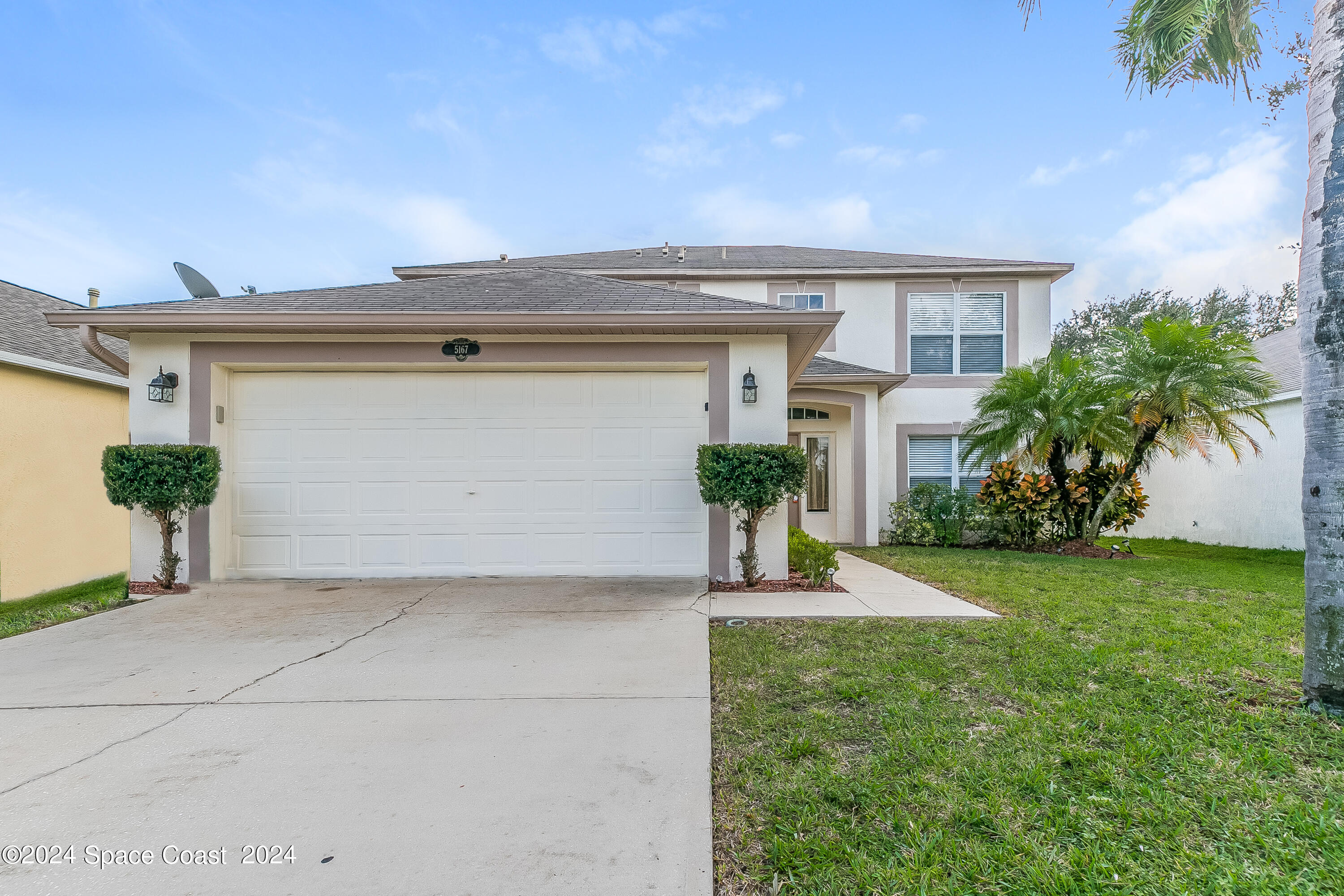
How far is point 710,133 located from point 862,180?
3585 millimetres

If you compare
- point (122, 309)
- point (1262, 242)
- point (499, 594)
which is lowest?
point (499, 594)

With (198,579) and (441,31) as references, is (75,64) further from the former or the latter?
(198,579)

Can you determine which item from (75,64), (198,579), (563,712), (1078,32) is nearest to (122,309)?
(198,579)

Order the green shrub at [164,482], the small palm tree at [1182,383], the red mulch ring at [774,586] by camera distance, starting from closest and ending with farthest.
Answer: the green shrub at [164,482] < the red mulch ring at [774,586] < the small palm tree at [1182,383]

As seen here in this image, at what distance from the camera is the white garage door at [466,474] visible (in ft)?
21.1

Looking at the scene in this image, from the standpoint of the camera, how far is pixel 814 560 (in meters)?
6.18

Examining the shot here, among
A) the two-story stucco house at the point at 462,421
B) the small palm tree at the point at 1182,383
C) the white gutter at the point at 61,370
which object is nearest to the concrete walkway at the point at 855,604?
the two-story stucco house at the point at 462,421

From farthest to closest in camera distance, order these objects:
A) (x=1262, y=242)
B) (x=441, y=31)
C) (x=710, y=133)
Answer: (x=1262, y=242), (x=710, y=133), (x=441, y=31)

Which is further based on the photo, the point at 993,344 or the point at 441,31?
the point at 993,344

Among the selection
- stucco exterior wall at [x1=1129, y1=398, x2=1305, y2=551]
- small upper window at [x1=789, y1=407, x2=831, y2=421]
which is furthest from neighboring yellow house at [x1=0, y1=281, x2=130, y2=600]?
stucco exterior wall at [x1=1129, y1=398, x2=1305, y2=551]

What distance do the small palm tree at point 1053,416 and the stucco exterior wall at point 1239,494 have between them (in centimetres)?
198

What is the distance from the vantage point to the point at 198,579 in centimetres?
617

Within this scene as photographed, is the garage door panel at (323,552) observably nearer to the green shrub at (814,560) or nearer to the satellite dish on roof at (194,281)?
the satellite dish on roof at (194,281)

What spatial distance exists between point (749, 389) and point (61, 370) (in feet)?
29.0
